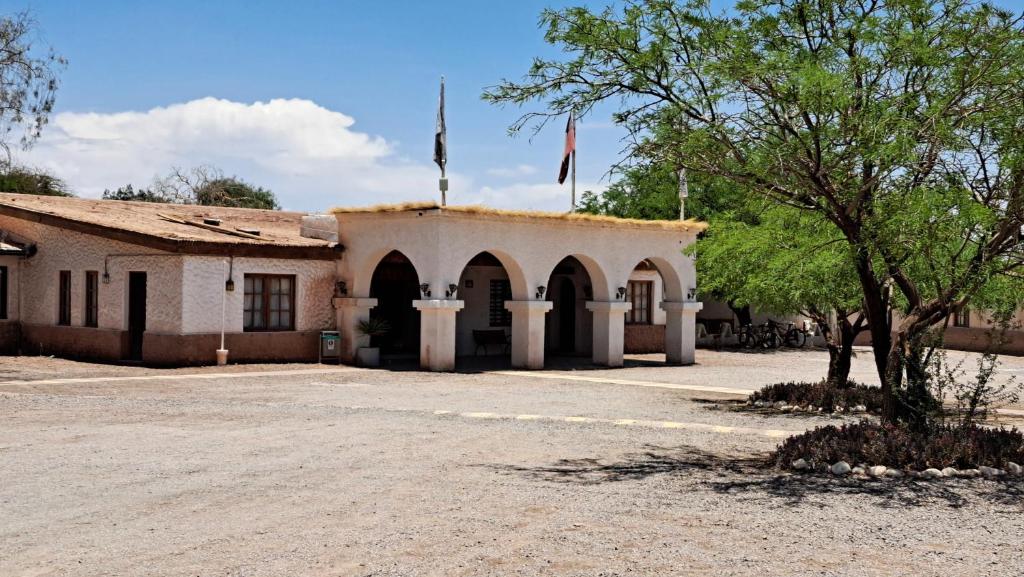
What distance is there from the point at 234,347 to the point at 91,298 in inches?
148

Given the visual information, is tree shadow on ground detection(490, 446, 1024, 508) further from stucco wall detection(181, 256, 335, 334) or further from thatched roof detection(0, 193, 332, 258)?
thatched roof detection(0, 193, 332, 258)

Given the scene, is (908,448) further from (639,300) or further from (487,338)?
(639,300)

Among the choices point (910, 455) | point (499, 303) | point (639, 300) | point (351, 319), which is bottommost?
point (910, 455)

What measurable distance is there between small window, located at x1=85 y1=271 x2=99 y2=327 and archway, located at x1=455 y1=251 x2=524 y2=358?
8420 millimetres

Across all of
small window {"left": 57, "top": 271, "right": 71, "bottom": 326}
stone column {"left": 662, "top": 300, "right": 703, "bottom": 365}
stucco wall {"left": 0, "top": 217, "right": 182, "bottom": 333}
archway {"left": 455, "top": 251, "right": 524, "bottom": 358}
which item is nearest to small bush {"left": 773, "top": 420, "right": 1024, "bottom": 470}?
stucco wall {"left": 0, "top": 217, "right": 182, "bottom": 333}

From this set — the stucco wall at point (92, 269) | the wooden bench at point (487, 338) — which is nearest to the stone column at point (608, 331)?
the wooden bench at point (487, 338)

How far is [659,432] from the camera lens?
1313cm

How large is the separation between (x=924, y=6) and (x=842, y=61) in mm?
925

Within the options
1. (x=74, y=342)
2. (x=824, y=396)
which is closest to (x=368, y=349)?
(x=74, y=342)

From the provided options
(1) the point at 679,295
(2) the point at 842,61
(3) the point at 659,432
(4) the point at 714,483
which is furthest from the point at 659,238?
(4) the point at 714,483

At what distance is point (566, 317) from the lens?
95.6ft

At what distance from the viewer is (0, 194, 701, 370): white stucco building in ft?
71.3

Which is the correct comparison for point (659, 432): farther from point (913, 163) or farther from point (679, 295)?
point (679, 295)

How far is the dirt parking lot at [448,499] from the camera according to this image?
6.63 meters
